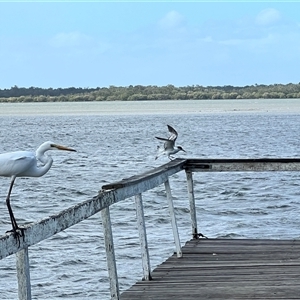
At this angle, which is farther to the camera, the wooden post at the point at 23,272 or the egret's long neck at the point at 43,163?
the egret's long neck at the point at 43,163

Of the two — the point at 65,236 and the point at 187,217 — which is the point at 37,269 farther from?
the point at 187,217

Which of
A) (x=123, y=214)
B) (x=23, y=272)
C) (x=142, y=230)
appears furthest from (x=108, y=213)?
(x=123, y=214)

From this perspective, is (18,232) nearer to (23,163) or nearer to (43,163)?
(23,163)

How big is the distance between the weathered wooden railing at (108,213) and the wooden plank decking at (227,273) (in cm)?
26

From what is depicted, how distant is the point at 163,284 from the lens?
6879 mm

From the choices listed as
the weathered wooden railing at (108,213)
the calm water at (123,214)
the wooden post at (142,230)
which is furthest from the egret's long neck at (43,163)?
the calm water at (123,214)

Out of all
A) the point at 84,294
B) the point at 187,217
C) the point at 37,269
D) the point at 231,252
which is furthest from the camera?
the point at 187,217

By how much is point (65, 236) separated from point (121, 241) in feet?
4.17

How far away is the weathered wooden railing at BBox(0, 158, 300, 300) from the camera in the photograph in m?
4.61

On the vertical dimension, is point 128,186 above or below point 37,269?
above

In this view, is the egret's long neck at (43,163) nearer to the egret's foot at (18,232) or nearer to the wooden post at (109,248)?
the wooden post at (109,248)

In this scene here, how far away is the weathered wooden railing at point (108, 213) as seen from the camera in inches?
181

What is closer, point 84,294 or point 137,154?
point 84,294

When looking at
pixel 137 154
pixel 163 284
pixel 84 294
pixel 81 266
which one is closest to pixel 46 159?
pixel 163 284
